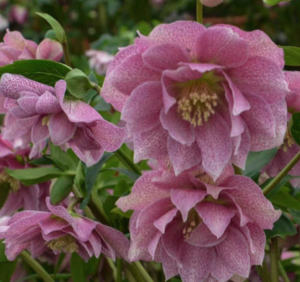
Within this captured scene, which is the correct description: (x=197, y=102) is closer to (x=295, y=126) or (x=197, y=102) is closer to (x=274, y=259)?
(x=295, y=126)

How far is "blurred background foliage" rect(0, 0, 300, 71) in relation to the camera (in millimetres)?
3326

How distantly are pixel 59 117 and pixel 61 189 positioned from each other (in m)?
0.18

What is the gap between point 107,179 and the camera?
2.96ft

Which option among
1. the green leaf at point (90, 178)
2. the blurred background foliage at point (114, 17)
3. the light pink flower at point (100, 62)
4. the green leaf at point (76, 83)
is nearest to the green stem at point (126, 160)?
the green leaf at point (90, 178)

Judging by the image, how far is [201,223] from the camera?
0.60 metres

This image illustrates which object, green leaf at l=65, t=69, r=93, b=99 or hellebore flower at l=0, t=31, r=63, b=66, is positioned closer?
green leaf at l=65, t=69, r=93, b=99

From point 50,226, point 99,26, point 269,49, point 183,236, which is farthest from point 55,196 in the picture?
point 99,26

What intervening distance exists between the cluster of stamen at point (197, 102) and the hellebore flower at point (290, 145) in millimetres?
81

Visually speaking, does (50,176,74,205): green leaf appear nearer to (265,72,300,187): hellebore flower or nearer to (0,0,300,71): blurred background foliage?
(265,72,300,187): hellebore flower

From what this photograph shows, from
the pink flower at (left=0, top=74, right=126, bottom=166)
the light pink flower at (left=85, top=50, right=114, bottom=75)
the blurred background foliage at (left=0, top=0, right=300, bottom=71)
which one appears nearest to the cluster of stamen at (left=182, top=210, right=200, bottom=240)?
the pink flower at (left=0, top=74, right=126, bottom=166)

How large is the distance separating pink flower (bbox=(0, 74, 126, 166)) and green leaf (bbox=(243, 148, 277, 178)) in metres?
0.17

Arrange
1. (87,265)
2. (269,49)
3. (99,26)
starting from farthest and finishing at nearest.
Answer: (99,26) < (87,265) < (269,49)

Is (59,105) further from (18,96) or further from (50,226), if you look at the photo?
(50,226)

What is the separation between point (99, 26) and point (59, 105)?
299cm
